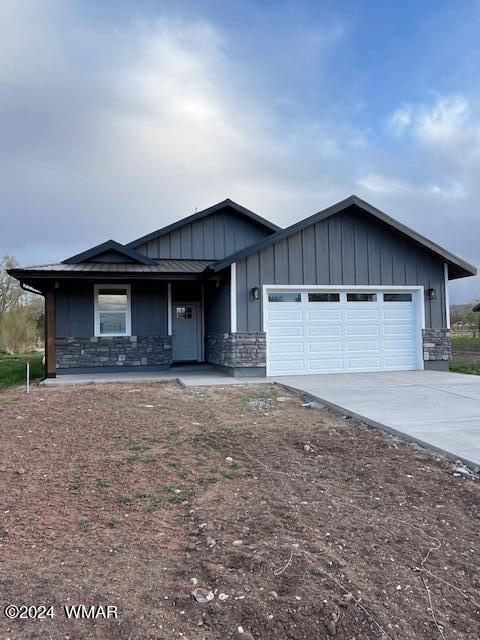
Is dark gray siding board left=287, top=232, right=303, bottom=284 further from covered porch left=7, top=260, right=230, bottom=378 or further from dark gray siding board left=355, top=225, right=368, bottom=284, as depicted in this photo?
covered porch left=7, top=260, right=230, bottom=378

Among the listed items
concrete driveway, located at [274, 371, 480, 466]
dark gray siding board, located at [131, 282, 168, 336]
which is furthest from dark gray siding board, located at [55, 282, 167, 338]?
concrete driveway, located at [274, 371, 480, 466]

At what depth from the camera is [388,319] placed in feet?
39.4

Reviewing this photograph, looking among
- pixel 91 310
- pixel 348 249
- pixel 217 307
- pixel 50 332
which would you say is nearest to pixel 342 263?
pixel 348 249

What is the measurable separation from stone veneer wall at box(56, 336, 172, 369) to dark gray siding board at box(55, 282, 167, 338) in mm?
199

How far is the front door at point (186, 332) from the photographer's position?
14.3 m

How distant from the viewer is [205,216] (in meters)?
14.5

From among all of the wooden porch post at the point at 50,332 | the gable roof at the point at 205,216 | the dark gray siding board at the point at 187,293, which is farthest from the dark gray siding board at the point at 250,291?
the wooden porch post at the point at 50,332

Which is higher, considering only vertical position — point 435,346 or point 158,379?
point 435,346

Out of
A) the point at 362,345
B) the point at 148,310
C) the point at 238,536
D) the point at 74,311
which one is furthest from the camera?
the point at 148,310

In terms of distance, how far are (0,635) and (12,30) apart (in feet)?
35.9

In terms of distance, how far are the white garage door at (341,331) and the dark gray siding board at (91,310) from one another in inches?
138

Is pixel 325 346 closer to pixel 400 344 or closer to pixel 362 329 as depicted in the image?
pixel 362 329

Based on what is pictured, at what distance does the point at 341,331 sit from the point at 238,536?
9233mm

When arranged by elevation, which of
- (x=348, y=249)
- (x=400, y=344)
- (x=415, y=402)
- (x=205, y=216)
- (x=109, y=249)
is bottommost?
(x=415, y=402)
